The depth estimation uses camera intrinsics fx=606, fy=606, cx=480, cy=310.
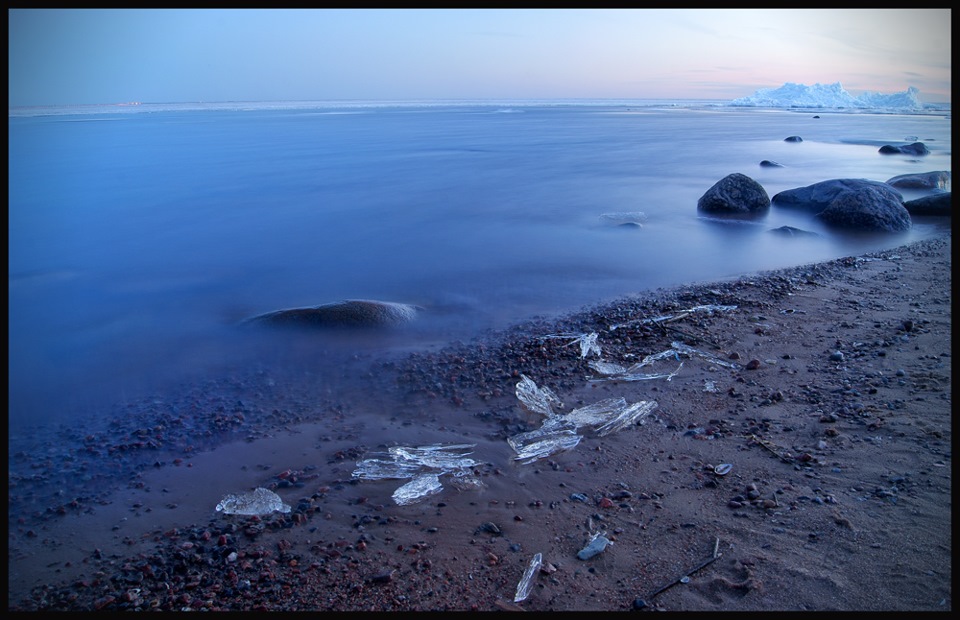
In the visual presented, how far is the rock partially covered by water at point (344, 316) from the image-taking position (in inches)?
252

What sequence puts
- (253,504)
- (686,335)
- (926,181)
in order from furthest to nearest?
(926,181) < (686,335) < (253,504)

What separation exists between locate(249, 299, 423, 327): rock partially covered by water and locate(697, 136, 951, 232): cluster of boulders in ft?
27.8

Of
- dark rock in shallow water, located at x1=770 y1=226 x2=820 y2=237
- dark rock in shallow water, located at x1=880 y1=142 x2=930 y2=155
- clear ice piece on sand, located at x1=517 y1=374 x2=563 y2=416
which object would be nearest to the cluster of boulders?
dark rock in shallow water, located at x1=770 y1=226 x2=820 y2=237

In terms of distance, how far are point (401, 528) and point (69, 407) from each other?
3335 mm

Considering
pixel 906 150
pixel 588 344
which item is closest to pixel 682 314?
pixel 588 344

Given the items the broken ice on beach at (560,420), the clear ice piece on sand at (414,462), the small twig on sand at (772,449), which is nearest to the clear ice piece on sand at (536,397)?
the broken ice on beach at (560,420)

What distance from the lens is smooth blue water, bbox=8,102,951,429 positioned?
6.28m

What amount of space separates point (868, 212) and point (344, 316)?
30.9 ft

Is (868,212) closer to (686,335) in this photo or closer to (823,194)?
(823,194)

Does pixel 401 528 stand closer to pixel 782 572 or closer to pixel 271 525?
pixel 271 525

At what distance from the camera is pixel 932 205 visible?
11.5 metres

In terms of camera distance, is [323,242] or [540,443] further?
[323,242]

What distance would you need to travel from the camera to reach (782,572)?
283 centimetres

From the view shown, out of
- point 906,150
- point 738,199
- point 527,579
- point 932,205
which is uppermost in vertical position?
point 906,150
